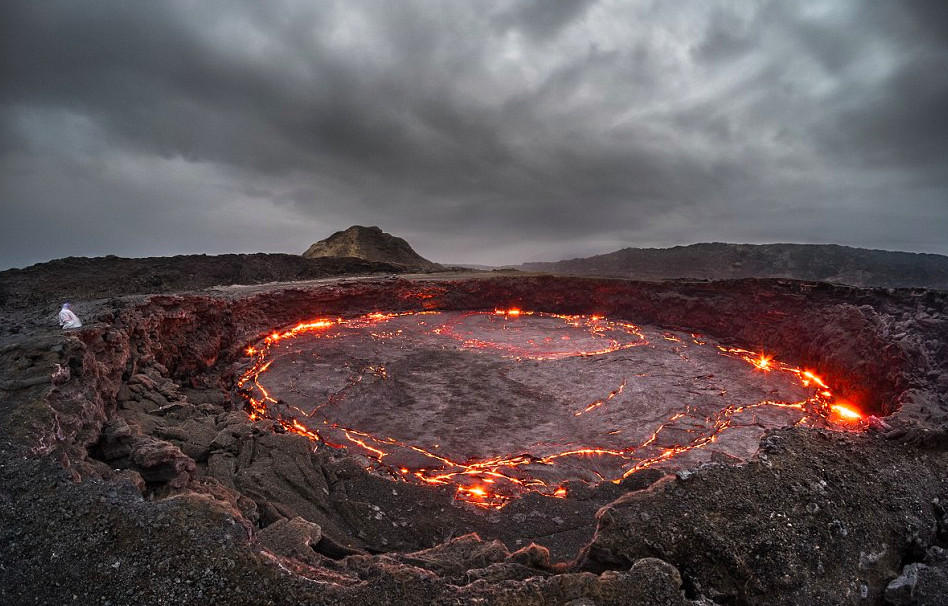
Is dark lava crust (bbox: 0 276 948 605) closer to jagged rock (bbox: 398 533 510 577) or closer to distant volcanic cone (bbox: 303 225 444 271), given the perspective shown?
jagged rock (bbox: 398 533 510 577)

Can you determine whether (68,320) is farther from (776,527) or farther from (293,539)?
(776,527)

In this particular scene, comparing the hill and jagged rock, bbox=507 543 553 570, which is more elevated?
the hill

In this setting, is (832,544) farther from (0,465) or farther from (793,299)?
(793,299)

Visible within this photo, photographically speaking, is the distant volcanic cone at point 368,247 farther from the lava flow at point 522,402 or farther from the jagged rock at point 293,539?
the jagged rock at point 293,539

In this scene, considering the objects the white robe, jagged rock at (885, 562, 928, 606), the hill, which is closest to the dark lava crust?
jagged rock at (885, 562, 928, 606)

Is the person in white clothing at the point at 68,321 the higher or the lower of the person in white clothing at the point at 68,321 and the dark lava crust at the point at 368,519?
the higher

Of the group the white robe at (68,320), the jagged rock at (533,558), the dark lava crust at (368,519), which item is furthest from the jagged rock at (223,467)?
the white robe at (68,320)
